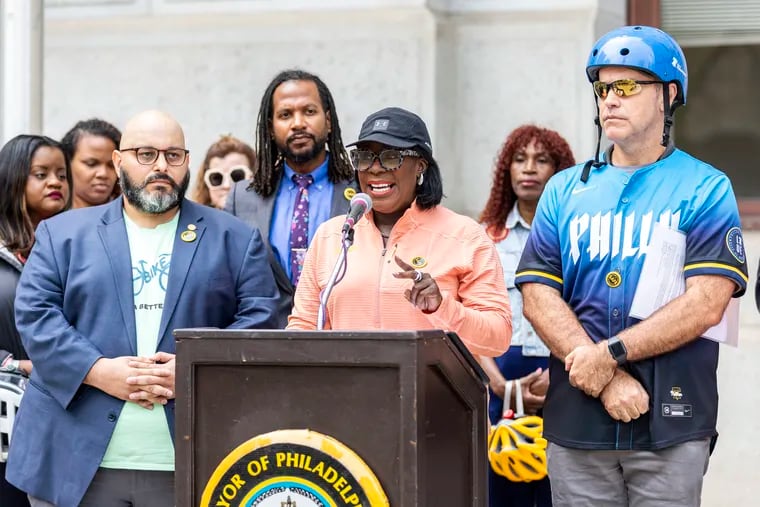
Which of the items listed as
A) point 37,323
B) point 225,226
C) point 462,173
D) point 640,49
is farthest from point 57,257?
point 462,173

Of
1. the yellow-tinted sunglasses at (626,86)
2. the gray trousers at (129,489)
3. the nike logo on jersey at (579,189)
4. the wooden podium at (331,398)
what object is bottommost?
the gray trousers at (129,489)

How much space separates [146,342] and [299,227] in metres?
1.09

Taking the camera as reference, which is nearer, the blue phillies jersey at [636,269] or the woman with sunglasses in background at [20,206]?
the blue phillies jersey at [636,269]

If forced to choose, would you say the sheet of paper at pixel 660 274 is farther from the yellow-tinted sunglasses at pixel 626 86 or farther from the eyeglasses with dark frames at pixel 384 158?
the eyeglasses with dark frames at pixel 384 158

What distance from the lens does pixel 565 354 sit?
4645mm

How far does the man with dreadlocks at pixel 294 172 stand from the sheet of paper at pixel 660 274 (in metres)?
1.63

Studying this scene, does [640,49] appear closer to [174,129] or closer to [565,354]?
[565,354]

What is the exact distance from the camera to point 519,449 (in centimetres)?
592

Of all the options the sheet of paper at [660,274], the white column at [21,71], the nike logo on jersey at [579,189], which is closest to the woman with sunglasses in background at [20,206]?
the white column at [21,71]

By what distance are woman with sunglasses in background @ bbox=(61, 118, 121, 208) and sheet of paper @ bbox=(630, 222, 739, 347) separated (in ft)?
9.87

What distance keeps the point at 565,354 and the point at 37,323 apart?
72.4 inches

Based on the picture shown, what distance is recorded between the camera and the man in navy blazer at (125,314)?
4887 millimetres

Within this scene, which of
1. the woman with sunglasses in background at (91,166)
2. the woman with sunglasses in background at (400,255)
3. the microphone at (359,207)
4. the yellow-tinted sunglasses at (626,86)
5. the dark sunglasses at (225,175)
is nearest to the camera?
the microphone at (359,207)

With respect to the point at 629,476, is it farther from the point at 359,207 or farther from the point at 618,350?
the point at 359,207
